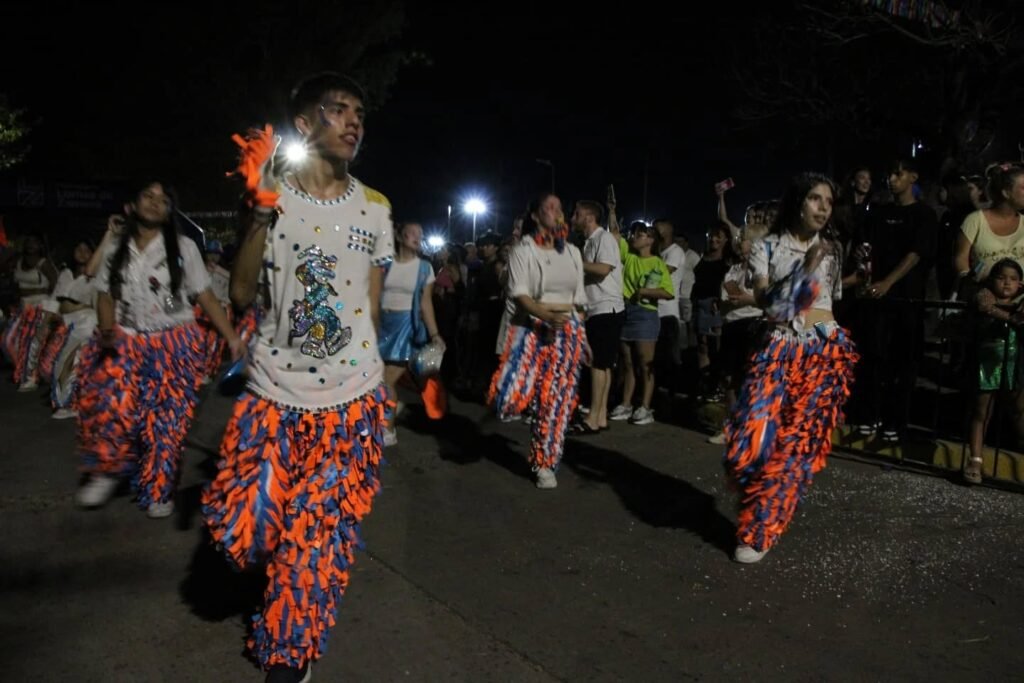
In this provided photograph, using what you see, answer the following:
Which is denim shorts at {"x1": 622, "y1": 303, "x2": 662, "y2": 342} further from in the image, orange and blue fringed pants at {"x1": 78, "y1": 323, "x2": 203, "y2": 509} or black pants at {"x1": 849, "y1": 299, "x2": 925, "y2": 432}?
orange and blue fringed pants at {"x1": 78, "y1": 323, "x2": 203, "y2": 509}

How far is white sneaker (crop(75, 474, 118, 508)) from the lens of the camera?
518 centimetres

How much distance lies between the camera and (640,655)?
3.66 metres

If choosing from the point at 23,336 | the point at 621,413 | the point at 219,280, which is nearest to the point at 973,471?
the point at 621,413

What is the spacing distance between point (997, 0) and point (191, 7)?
20376 millimetres

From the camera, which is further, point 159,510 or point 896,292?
point 896,292

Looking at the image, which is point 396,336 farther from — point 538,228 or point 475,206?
point 475,206

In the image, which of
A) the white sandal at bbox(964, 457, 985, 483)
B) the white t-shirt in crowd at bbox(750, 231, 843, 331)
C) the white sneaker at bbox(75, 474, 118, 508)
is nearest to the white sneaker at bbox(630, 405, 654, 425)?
the white sandal at bbox(964, 457, 985, 483)

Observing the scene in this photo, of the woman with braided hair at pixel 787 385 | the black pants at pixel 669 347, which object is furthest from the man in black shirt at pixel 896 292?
the black pants at pixel 669 347

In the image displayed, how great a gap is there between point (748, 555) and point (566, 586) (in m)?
1.00

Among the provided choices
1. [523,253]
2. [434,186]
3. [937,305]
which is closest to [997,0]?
[937,305]

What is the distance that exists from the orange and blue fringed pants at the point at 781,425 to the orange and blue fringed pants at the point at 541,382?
5.40 feet

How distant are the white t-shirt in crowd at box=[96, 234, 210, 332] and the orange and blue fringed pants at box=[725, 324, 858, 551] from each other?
305 centimetres

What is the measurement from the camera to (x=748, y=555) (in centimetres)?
471

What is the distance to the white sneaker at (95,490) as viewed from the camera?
5.18 m
